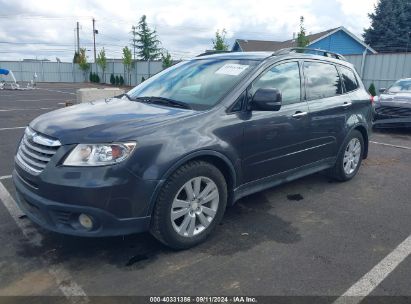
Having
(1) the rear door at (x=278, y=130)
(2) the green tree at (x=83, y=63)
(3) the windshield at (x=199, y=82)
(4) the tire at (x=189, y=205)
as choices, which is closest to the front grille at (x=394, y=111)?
(1) the rear door at (x=278, y=130)

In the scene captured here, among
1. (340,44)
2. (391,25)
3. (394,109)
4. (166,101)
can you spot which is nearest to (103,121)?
(166,101)

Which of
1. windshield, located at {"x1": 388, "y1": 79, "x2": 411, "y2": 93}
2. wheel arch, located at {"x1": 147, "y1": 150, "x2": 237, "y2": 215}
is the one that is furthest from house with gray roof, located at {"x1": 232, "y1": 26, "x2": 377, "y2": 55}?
wheel arch, located at {"x1": 147, "y1": 150, "x2": 237, "y2": 215}

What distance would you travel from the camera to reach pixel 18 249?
10.5 ft

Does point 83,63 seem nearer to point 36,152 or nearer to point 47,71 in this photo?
point 47,71

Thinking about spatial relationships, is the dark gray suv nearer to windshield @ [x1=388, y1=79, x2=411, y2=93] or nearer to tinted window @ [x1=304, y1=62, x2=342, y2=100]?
tinted window @ [x1=304, y1=62, x2=342, y2=100]

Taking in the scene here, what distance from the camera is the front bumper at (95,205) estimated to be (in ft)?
8.86

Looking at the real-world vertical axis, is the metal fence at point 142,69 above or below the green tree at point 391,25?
below

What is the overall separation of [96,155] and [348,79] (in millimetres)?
3852

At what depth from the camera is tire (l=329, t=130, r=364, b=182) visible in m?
5.01

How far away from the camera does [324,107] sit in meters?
4.47

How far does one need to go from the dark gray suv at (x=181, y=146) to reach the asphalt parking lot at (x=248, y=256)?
1.05 ft

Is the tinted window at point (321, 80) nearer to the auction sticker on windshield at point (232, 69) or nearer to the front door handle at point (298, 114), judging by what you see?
the front door handle at point (298, 114)

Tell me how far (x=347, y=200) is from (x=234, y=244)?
1907mm

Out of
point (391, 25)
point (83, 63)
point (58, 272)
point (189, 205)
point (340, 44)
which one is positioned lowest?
point (58, 272)
